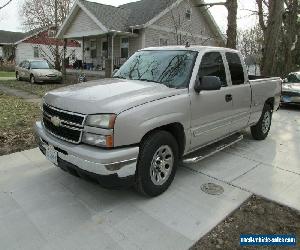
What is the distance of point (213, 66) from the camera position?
5.23 metres

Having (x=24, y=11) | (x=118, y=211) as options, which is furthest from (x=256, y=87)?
(x=24, y=11)

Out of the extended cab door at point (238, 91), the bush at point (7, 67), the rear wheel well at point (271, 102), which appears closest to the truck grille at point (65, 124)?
the extended cab door at point (238, 91)

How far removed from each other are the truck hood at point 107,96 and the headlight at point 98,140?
10.7 inches

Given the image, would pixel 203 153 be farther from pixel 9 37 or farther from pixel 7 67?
pixel 9 37

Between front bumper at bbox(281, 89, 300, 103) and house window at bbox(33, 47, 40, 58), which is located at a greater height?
house window at bbox(33, 47, 40, 58)

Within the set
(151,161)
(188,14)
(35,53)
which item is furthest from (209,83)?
(35,53)

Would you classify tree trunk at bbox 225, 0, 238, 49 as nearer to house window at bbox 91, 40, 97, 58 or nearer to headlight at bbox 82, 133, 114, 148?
headlight at bbox 82, 133, 114, 148

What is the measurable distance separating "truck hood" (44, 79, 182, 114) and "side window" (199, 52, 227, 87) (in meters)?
0.82

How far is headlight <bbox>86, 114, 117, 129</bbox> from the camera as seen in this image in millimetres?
3543

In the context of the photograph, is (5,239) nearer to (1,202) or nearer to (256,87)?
(1,202)

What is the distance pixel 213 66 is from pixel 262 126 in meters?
2.69

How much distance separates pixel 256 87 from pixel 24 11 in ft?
96.7

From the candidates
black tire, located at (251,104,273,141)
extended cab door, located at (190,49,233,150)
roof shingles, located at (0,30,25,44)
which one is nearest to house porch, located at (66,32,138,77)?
black tire, located at (251,104,273,141)

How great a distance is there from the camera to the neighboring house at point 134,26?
21719 millimetres
